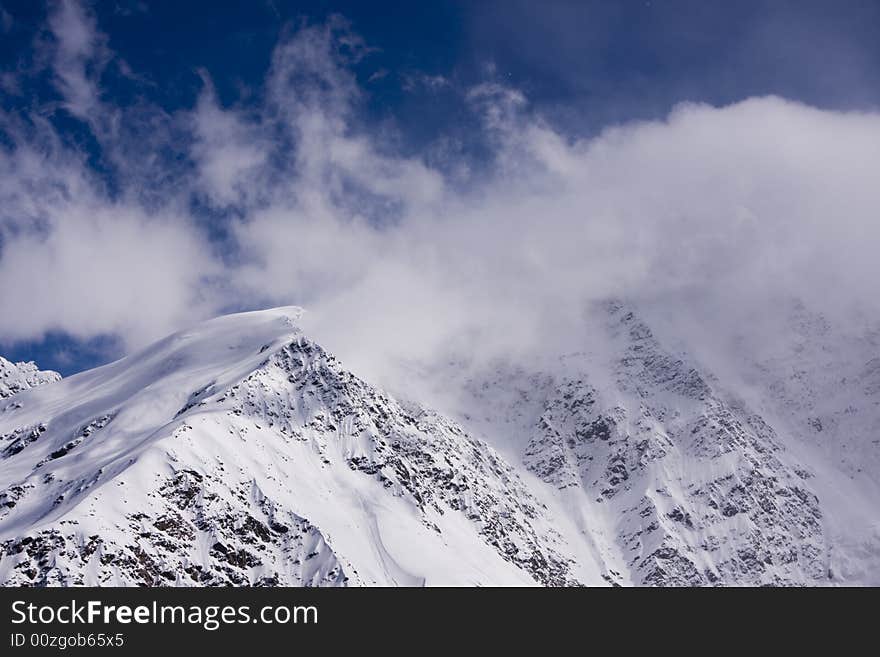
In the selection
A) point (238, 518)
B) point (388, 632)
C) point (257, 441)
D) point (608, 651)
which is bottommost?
point (608, 651)

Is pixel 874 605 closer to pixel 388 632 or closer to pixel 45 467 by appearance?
pixel 388 632

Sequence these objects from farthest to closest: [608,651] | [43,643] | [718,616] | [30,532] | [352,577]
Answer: [352,577] < [30,532] < [718,616] < [43,643] < [608,651]

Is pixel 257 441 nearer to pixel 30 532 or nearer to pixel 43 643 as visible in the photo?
pixel 30 532

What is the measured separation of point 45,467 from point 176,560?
7194 cm

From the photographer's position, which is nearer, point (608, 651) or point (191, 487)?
point (608, 651)

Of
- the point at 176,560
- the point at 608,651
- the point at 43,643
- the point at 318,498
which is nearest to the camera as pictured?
the point at 608,651

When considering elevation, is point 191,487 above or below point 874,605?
above

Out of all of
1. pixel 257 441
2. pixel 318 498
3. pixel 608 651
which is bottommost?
pixel 608 651

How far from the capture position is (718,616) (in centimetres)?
5334

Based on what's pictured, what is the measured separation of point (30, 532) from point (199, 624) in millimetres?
100393

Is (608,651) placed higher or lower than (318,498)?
lower

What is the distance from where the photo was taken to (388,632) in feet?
168

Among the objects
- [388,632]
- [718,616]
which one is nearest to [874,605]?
[718,616]

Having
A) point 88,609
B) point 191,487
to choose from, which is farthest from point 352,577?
point 88,609
